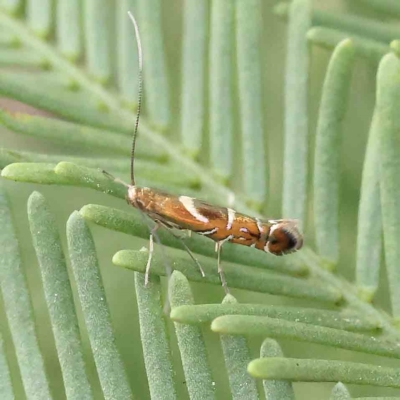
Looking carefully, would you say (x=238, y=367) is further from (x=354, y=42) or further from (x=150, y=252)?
(x=354, y=42)

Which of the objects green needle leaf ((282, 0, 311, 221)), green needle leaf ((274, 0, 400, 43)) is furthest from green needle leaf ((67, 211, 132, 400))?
green needle leaf ((274, 0, 400, 43))

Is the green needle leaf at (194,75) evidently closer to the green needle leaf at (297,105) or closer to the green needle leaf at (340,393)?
the green needle leaf at (297,105)

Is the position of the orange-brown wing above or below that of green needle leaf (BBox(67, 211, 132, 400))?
above

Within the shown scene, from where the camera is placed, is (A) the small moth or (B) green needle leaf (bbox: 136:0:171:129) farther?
(B) green needle leaf (bbox: 136:0:171:129)

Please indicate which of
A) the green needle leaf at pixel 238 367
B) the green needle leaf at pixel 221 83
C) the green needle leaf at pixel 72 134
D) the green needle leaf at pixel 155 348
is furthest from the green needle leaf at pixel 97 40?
the green needle leaf at pixel 238 367

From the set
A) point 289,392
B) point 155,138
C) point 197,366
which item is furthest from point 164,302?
point 155,138

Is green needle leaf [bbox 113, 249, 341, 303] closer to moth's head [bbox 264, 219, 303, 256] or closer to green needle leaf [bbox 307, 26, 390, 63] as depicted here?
moth's head [bbox 264, 219, 303, 256]
